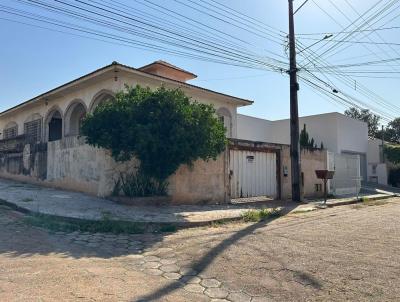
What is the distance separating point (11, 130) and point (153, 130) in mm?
18639

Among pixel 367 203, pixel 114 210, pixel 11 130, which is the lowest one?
pixel 367 203

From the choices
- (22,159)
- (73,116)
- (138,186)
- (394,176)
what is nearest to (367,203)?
(138,186)

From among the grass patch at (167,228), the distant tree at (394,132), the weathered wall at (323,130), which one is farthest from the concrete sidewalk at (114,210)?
the distant tree at (394,132)

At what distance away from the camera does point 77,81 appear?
16.5 metres

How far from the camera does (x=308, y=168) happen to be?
18016 mm

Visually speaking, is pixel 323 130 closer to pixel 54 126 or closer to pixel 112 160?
pixel 54 126

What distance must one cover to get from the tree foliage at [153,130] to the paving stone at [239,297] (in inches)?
261

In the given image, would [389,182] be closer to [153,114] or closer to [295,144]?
Answer: [295,144]

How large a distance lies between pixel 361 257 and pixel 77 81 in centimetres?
1391

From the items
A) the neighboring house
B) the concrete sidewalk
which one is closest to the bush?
the neighboring house

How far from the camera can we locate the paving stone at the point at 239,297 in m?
4.23

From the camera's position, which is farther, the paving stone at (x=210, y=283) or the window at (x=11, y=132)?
the window at (x=11, y=132)

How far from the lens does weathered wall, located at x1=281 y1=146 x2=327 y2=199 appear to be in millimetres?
16344

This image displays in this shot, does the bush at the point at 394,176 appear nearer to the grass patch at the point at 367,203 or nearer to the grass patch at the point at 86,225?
the grass patch at the point at 367,203
